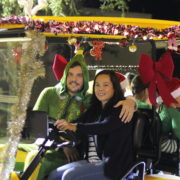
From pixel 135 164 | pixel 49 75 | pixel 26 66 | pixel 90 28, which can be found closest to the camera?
pixel 26 66

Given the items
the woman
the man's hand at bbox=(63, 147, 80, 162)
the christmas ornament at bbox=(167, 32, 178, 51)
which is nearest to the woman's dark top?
the woman

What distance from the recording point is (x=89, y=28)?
3445mm

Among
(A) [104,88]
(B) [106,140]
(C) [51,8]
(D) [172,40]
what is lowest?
(B) [106,140]

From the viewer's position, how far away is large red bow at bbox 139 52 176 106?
401 centimetres

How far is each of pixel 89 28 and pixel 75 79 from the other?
89cm

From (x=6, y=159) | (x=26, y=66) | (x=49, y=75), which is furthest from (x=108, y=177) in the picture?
(x=49, y=75)

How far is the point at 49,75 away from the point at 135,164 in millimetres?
4019

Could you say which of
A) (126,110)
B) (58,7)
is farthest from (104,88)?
(58,7)

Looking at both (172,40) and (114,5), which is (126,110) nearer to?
(172,40)

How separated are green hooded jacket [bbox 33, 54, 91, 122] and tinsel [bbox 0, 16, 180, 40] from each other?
31.9 inches

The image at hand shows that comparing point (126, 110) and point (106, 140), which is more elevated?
point (126, 110)

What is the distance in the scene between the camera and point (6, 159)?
3.25m

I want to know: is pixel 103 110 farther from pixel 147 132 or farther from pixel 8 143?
pixel 8 143

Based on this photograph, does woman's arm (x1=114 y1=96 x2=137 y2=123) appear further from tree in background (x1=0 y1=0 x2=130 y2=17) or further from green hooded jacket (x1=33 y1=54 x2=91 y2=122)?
tree in background (x1=0 y1=0 x2=130 y2=17)
